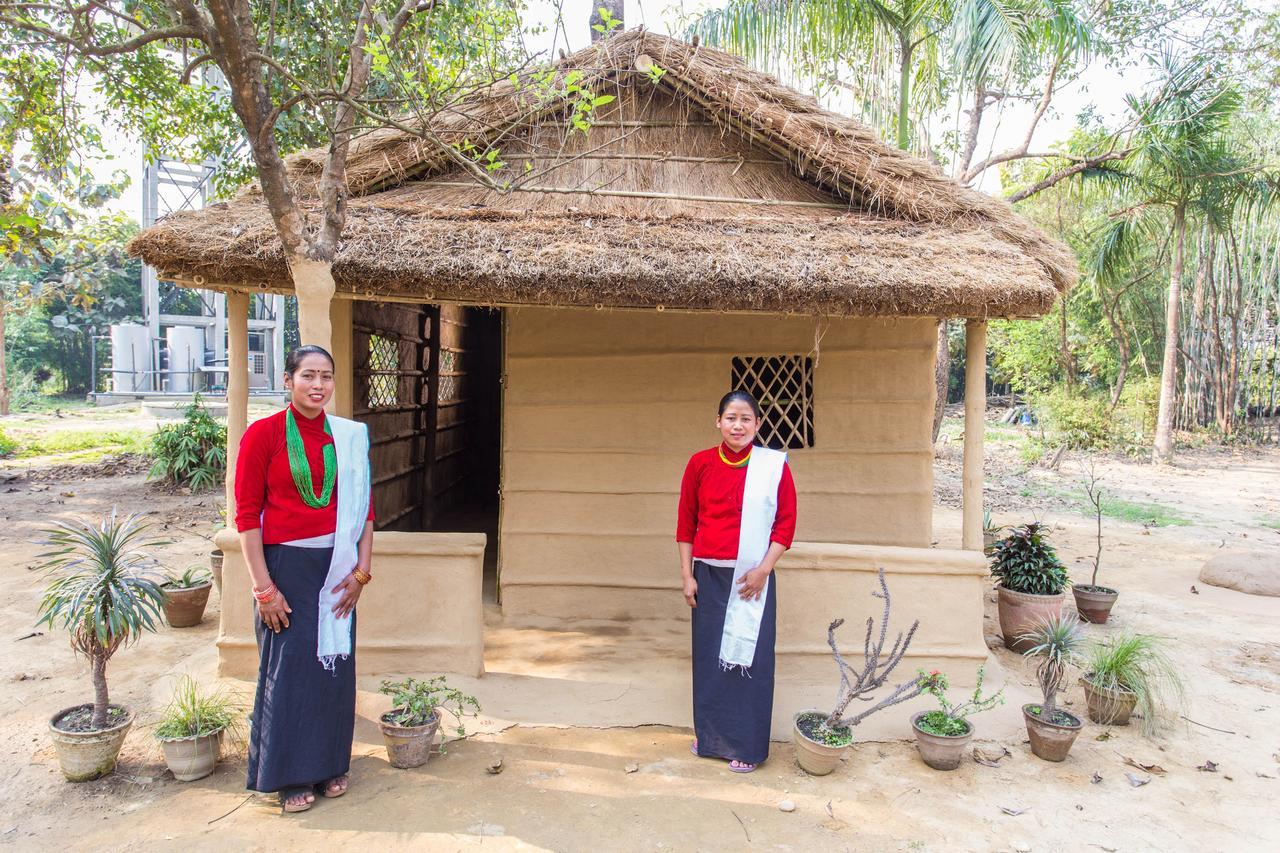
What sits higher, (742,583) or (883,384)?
(883,384)

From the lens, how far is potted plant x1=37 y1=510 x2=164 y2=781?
3180mm

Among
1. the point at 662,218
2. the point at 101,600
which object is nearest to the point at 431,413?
the point at 662,218

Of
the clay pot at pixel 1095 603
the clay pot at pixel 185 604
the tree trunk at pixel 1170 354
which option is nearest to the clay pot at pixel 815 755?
the clay pot at pixel 1095 603

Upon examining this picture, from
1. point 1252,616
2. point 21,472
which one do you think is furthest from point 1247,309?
point 21,472

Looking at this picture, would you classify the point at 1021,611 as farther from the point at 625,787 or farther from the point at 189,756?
the point at 189,756

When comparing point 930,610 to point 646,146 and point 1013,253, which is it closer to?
point 1013,253

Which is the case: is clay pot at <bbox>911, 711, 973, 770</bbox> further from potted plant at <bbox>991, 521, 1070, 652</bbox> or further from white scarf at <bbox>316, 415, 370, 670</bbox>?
white scarf at <bbox>316, 415, 370, 670</bbox>

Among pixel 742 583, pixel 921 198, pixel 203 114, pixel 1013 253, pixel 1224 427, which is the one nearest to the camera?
pixel 742 583

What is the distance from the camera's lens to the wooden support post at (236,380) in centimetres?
448

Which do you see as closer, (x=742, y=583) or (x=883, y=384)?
(x=742, y=583)

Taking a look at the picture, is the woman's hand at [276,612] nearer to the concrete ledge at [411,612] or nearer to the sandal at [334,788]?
the sandal at [334,788]

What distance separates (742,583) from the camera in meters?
3.46

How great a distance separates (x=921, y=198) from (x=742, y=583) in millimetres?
3010

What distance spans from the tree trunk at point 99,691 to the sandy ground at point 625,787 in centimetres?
25
